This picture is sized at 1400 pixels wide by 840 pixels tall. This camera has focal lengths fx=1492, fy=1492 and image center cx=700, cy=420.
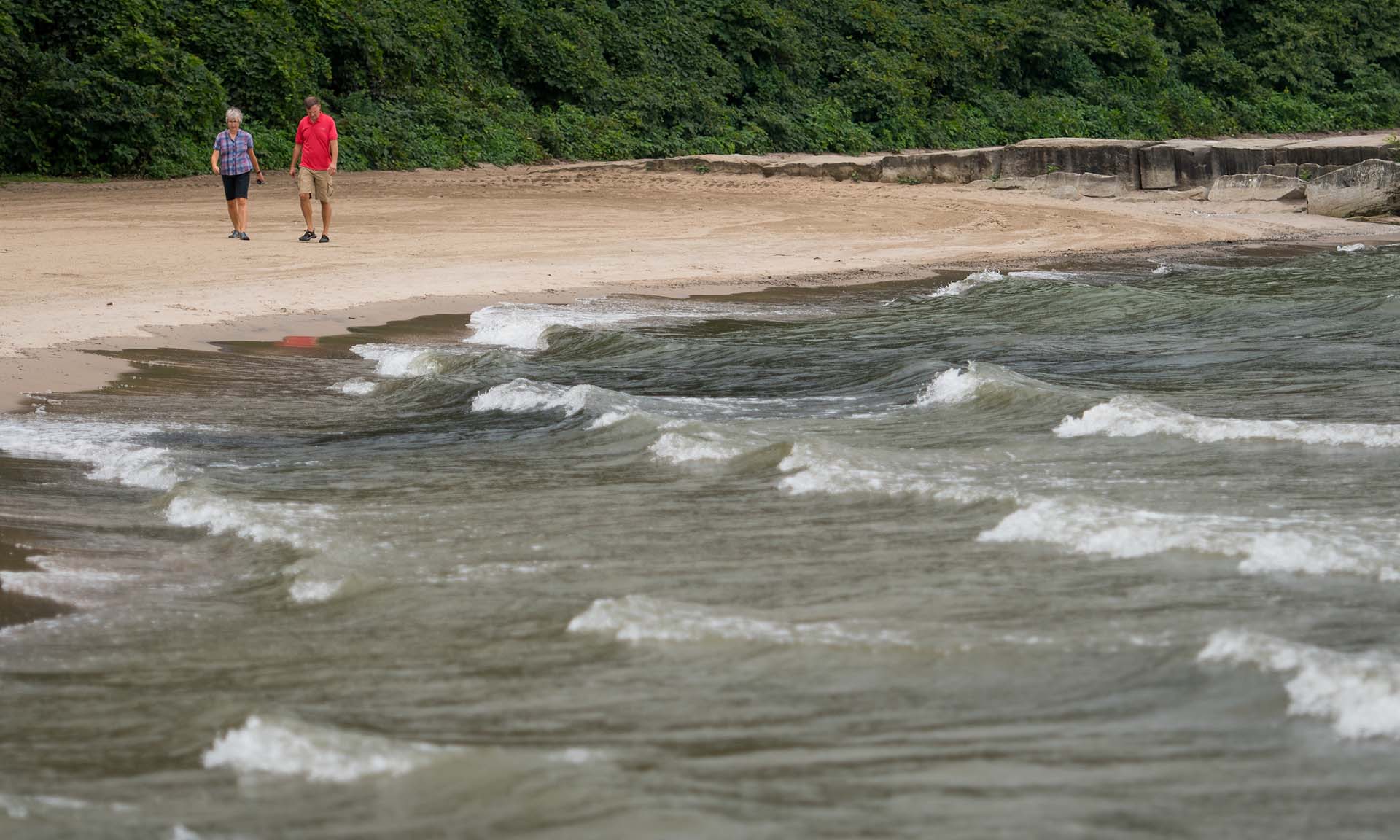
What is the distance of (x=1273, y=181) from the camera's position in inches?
1001

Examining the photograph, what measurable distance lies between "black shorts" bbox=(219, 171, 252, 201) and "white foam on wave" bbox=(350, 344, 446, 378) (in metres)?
5.54

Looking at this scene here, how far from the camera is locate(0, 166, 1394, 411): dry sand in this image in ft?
39.8

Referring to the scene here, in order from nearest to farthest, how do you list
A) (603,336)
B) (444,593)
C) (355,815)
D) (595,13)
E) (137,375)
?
(355,815), (444,593), (137,375), (603,336), (595,13)

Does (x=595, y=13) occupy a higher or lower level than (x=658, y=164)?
higher

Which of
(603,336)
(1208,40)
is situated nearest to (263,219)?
(603,336)

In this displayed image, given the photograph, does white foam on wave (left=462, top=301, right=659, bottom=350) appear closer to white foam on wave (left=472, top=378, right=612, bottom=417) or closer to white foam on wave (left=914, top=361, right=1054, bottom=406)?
white foam on wave (left=472, top=378, right=612, bottom=417)

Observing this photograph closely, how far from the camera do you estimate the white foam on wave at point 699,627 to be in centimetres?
450

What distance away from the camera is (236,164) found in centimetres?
1577

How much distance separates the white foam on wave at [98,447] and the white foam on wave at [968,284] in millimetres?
8868

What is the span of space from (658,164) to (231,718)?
22550 millimetres

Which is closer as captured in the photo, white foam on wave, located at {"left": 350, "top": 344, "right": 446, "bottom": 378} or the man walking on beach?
white foam on wave, located at {"left": 350, "top": 344, "right": 446, "bottom": 378}

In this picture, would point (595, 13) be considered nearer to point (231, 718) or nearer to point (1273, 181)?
point (1273, 181)

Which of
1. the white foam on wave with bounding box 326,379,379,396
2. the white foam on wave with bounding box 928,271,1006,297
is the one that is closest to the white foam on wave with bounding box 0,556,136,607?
the white foam on wave with bounding box 326,379,379,396

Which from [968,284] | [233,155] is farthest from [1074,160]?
[233,155]
